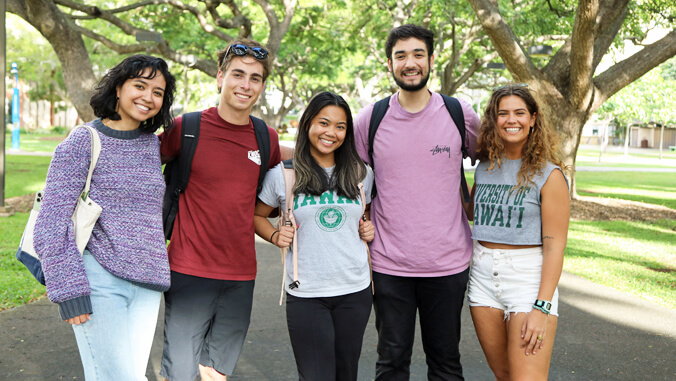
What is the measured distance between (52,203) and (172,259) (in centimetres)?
76

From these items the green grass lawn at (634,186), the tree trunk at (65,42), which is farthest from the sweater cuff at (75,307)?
the green grass lawn at (634,186)

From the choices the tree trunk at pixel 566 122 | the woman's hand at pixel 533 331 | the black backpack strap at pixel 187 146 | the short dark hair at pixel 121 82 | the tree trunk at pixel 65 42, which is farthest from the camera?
the tree trunk at pixel 566 122

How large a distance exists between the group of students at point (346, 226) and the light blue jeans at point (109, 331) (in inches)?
0.8

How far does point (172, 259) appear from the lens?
3061 millimetres

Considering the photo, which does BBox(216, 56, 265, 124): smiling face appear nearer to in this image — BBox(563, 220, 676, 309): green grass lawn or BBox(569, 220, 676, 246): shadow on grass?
BBox(563, 220, 676, 309): green grass lawn

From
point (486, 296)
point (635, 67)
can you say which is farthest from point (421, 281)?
point (635, 67)

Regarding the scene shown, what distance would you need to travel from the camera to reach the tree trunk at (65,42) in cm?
1220

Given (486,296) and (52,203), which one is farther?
(486,296)

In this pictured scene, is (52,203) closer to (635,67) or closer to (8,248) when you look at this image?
(8,248)

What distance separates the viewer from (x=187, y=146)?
3080 millimetres

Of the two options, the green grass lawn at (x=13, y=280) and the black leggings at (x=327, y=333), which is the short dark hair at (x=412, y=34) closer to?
the black leggings at (x=327, y=333)

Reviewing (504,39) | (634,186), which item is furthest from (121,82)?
(634,186)

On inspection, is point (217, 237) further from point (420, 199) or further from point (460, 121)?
point (460, 121)

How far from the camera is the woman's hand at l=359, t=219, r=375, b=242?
10.7 feet
